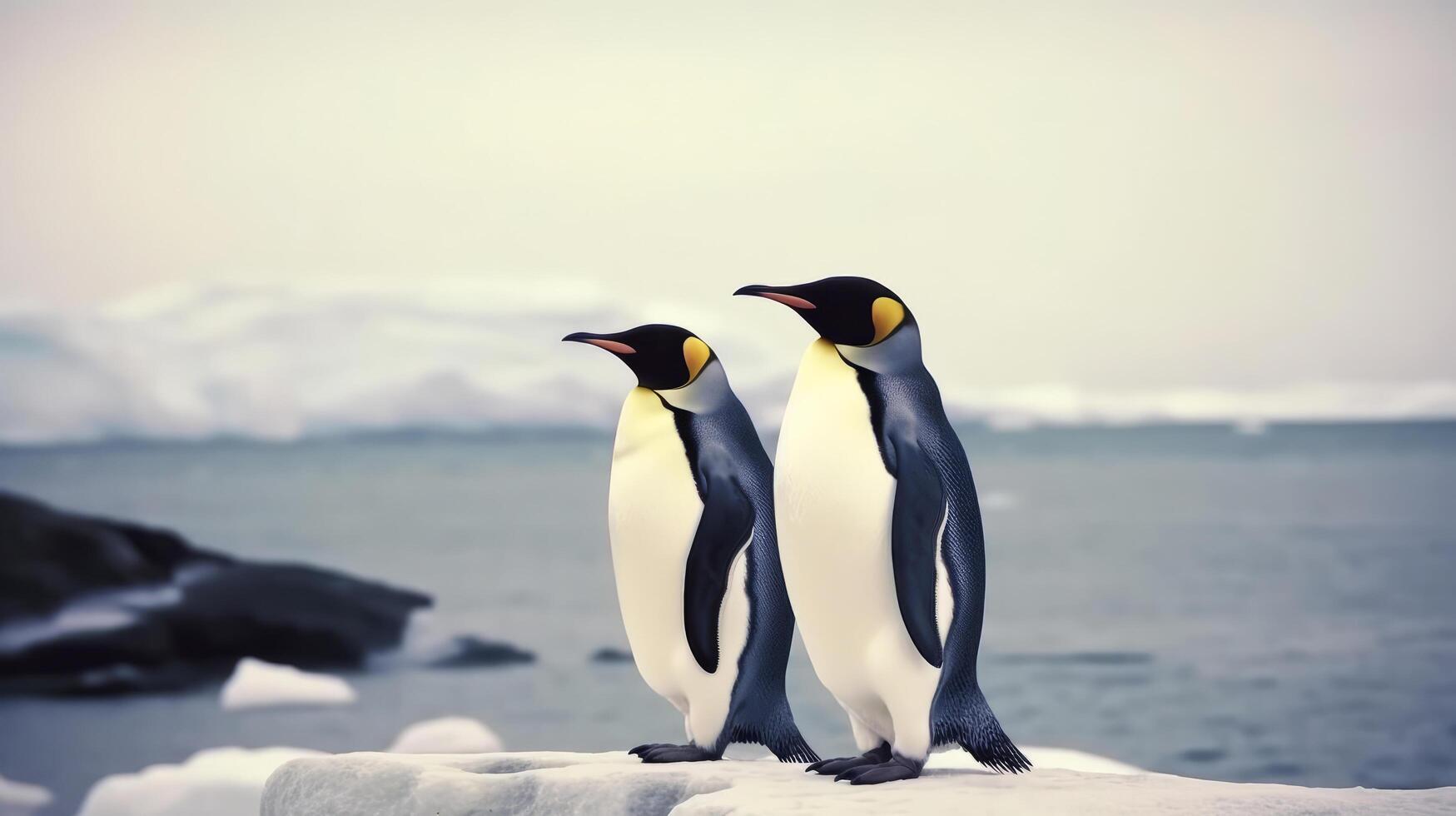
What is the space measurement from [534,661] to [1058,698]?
3.40 m

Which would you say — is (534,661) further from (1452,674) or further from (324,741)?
(1452,674)

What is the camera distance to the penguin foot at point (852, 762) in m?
2.59

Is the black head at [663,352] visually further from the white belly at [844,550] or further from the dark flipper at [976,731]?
the dark flipper at [976,731]

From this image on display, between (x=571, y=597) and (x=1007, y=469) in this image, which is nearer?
(x=571, y=597)

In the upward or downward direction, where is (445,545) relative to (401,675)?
upward

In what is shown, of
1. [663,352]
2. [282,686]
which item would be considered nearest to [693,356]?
[663,352]

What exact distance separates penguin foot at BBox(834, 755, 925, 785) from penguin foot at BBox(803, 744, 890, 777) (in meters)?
0.03

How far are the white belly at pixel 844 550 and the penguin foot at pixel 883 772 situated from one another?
0.28 feet

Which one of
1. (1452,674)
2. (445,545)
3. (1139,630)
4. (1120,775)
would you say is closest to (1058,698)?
(1139,630)

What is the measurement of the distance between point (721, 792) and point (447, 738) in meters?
6.45

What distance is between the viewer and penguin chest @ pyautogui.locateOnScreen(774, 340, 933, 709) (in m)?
2.52

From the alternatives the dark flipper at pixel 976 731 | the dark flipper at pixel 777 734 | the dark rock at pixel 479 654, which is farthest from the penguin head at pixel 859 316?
the dark rock at pixel 479 654

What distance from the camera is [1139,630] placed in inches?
410

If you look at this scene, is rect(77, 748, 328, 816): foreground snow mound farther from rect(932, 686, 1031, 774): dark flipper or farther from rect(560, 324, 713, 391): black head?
rect(932, 686, 1031, 774): dark flipper
